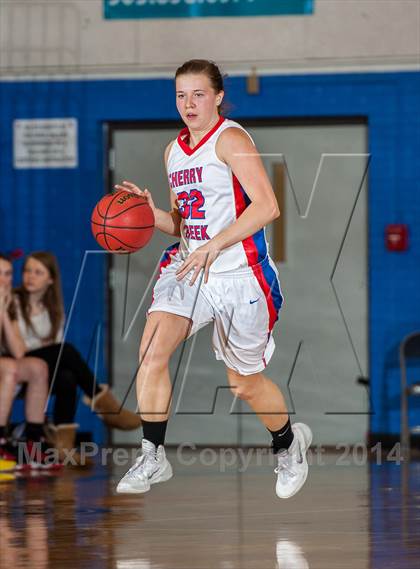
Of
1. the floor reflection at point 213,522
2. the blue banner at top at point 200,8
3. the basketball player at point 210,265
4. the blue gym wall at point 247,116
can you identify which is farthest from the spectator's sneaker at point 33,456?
the blue banner at top at point 200,8

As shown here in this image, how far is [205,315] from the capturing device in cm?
424

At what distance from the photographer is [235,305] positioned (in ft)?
14.1

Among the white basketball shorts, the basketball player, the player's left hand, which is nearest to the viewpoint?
the player's left hand

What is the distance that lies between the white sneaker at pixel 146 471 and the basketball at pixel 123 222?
82cm

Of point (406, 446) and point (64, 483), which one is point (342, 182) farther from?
point (64, 483)

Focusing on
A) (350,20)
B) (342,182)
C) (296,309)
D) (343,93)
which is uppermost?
(350,20)

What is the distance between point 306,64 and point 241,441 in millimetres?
2540

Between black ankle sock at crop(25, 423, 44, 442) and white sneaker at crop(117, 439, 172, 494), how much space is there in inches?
91.1

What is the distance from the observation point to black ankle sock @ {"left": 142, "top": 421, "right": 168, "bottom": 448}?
4.14 m

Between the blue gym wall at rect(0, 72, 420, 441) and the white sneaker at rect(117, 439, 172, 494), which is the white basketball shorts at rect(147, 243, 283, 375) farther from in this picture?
the blue gym wall at rect(0, 72, 420, 441)

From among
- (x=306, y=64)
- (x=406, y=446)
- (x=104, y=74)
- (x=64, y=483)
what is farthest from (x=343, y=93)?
(x=64, y=483)

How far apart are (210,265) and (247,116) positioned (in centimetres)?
361

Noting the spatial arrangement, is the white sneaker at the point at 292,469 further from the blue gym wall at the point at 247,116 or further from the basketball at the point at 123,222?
the blue gym wall at the point at 247,116

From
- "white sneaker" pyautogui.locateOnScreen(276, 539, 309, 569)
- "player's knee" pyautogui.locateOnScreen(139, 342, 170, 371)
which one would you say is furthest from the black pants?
"white sneaker" pyautogui.locateOnScreen(276, 539, 309, 569)
